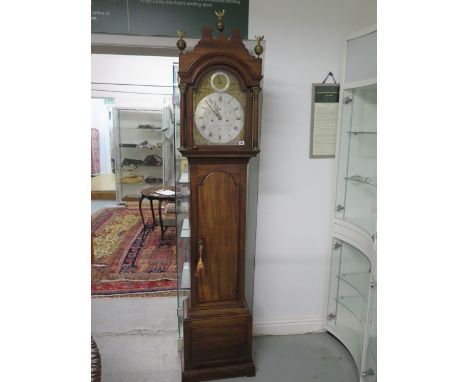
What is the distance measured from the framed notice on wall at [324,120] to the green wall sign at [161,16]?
61 centimetres

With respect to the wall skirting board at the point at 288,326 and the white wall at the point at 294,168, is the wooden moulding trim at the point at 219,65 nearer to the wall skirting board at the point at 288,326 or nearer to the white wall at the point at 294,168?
the white wall at the point at 294,168

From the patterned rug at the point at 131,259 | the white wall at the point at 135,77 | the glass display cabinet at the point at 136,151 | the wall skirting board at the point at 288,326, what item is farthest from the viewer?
the glass display cabinet at the point at 136,151

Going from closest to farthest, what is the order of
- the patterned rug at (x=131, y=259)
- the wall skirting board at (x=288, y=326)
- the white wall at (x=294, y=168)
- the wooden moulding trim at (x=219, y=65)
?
1. the wooden moulding trim at (x=219, y=65)
2. the white wall at (x=294, y=168)
3. the wall skirting board at (x=288, y=326)
4. the patterned rug at (x=131, y=259)

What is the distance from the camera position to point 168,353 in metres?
1.97

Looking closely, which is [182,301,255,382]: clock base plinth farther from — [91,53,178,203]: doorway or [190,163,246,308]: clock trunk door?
[91,53,178,203]: doorway

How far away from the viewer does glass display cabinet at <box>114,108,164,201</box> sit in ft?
18.0

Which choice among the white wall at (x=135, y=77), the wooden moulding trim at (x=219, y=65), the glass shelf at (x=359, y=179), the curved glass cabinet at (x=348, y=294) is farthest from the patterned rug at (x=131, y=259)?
the white wall at (x=135, y=77)

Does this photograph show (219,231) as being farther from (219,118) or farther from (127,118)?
(127,118)

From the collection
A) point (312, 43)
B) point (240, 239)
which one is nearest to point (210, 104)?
point (240, 239)

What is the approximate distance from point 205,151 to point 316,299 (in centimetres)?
132

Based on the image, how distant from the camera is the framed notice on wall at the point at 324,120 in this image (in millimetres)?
1945

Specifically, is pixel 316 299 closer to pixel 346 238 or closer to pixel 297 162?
pixel 346 238

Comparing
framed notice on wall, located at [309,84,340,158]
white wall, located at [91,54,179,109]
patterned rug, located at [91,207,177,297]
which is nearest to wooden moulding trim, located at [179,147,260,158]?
framed notice on wall, located at [309,84,340,158]
